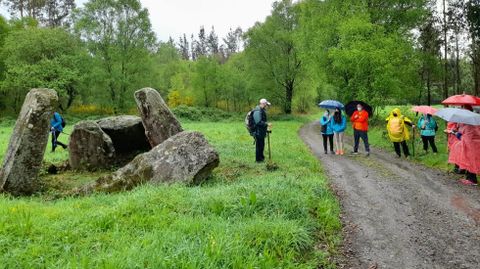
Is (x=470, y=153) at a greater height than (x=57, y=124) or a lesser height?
lesser

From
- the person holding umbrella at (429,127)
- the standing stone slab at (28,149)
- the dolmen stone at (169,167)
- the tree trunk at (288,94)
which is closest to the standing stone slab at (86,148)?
the standing stone slab at (28,149)

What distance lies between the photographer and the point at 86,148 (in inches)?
516

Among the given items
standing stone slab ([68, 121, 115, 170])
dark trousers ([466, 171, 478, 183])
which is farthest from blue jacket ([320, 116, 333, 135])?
standing stone slab ([68, 121, 115, 170])

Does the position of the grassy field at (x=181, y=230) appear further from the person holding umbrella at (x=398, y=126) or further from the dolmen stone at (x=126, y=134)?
the person holding umbrella at (x=398, y=126)

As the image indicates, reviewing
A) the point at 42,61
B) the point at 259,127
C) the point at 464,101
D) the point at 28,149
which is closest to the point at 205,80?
the point at 42,61

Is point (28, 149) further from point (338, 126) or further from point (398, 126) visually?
point (398, 126)

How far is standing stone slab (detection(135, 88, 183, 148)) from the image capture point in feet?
42.9

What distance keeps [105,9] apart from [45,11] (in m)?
24.3

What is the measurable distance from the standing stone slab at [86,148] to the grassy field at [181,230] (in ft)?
13.6

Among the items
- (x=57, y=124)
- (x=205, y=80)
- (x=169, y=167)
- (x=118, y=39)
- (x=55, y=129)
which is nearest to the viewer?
(x=169, y=167)

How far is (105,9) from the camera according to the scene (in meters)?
44.4

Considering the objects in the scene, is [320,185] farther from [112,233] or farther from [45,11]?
[45,11]

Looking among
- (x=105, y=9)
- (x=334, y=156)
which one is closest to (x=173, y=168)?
(x=334, y=156)

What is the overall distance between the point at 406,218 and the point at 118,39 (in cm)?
4316
